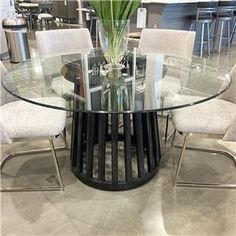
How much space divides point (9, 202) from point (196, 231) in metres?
1.21

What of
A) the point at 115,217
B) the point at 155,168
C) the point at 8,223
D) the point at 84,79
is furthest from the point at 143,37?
the point at 8,223

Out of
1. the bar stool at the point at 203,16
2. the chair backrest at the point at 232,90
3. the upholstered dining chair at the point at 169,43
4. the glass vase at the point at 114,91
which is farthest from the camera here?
the bar stool at the point at 203,16

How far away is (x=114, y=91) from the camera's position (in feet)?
5.18

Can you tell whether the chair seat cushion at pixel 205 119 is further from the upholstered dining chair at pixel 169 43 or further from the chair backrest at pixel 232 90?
the upholstered dining chair at pixel 169 43

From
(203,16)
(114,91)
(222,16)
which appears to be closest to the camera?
(114,91)

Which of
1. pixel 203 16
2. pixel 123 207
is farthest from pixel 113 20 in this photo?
pixel 203 16

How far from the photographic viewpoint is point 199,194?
1.81 metres

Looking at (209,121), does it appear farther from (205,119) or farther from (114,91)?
(114,91)

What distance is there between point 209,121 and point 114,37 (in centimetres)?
83

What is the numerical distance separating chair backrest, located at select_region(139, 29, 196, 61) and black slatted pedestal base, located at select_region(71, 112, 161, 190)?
2.93ft

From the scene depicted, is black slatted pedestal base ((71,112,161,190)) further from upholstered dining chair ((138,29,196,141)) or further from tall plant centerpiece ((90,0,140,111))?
upholstered dining chair ((138,29,196,141))

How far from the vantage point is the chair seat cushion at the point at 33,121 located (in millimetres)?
1637

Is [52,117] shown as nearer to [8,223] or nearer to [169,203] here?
[8,223]

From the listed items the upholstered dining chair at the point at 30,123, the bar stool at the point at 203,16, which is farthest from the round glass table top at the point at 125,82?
the bar stool at the point at 203,16
